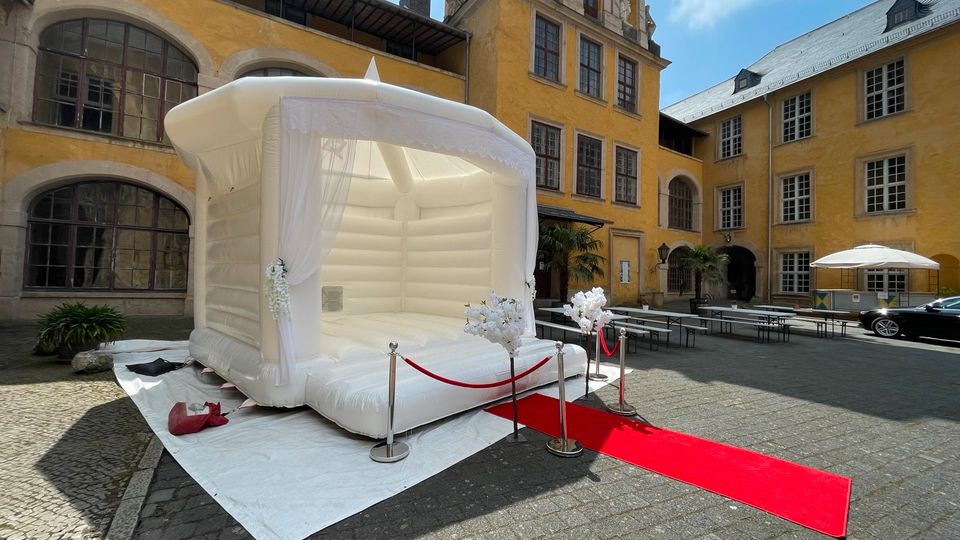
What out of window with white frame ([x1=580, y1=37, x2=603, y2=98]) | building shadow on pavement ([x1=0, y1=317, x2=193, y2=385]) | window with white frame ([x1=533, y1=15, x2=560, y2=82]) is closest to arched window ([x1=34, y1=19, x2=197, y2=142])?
building shadow on pavement ([x1=0, y1=317, x2=193, y2=385])

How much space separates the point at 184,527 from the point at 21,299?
10.9 m

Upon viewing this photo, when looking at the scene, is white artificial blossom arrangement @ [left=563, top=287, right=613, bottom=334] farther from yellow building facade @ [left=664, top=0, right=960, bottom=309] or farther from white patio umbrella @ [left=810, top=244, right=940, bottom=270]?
yellow building facade @ [left=664, top=0, right=960, bottom=309]

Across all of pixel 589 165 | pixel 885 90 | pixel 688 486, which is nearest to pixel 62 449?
pixel 688 486

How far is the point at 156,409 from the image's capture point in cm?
416

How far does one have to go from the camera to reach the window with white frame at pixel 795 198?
18609 millimetres

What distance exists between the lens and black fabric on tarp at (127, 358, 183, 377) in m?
5.35

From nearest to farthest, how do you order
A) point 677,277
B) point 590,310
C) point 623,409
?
point 623,409 < point 590,310 < point 677,277

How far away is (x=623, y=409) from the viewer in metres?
4.45

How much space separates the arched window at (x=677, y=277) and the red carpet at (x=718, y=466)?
1834 centimetres

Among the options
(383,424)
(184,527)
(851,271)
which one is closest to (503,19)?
(383,424)

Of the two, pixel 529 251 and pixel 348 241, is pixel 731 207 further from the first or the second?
pixel 348 241

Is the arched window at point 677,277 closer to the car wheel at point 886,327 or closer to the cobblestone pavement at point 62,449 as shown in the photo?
the car wheel at point 886,327

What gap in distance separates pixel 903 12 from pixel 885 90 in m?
3.42

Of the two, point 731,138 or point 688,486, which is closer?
point 688,486
